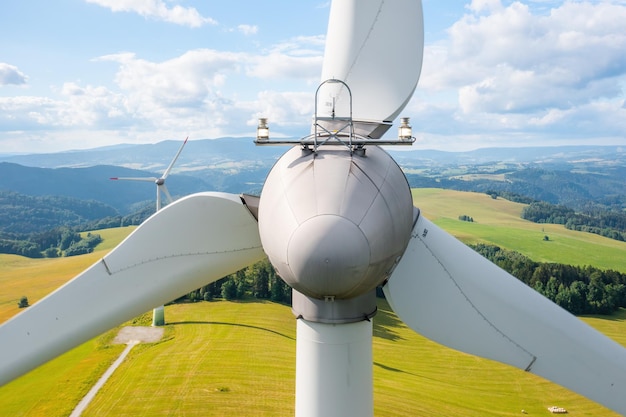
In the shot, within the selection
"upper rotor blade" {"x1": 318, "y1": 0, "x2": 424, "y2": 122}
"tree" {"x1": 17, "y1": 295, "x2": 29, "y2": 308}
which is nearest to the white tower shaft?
"upper rotor blade" {"x1": 318, "y1": 0, "x2": 424, "y2": 122}

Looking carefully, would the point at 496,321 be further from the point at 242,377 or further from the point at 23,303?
the point at 23,303

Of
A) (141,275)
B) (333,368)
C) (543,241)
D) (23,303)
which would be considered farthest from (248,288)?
(543,241)

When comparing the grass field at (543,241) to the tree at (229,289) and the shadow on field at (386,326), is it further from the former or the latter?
the tree at (229,289)

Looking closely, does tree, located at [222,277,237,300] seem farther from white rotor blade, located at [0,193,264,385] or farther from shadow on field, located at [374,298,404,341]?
white rotor blade, located at [0,193,264,385]

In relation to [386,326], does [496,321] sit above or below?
above

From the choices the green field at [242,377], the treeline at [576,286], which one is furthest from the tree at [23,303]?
the treeline at [576,286]

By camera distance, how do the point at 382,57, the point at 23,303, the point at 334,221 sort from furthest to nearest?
the point at 23,303
the point at 382,57
the point at 334,221

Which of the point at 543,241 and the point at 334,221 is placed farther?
the point at 543,241

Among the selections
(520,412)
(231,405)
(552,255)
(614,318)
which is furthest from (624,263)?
(231,405)
